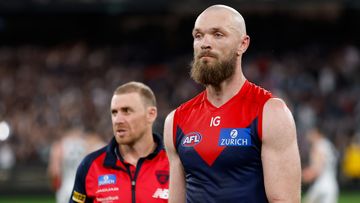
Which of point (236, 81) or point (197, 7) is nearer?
point (236, 81)

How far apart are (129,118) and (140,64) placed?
2055 cm

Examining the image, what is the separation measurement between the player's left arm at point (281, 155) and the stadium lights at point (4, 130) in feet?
60.2

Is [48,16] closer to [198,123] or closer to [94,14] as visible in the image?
[94,14]

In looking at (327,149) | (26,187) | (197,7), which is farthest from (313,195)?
(197,7)

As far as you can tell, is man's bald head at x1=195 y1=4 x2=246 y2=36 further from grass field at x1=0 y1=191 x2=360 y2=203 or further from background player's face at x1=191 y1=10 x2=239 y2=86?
grass field at x1=0 y1=191 x2=360 y2=203

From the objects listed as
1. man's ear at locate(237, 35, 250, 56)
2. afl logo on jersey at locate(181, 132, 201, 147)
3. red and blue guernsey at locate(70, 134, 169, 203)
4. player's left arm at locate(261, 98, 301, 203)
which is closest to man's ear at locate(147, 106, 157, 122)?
red and blue guernsey at locate(70, 134, 169, 203)

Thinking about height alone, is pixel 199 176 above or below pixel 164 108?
below

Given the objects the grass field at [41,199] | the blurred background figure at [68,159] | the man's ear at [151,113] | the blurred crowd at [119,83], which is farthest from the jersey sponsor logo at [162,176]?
the blurred crowd at [119,83]

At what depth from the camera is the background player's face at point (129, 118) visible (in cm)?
628

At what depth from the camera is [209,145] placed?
4562 mm

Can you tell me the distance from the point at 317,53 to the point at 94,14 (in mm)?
7526

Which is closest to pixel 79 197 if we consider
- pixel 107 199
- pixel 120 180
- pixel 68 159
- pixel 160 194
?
pixel 107 199

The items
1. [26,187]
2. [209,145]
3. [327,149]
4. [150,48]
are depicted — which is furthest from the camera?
[150,48]

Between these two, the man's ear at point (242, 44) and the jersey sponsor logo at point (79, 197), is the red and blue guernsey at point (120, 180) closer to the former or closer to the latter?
the jersey sponsor logo at point (79, 197)
